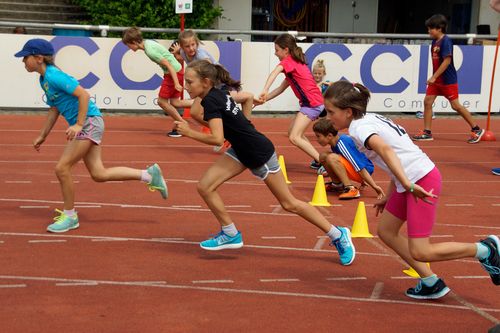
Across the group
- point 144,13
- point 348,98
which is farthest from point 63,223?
point 144,13

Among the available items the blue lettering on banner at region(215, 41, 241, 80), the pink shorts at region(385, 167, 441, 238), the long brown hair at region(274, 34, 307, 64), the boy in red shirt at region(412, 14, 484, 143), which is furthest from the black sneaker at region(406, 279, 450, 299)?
the blue lettering on banner at region(215, 41, 241, 80)

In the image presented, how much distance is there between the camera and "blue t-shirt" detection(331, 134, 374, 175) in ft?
34.5

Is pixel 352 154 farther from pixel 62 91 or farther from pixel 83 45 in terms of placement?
pixel 83 45

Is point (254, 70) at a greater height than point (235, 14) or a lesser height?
lesser

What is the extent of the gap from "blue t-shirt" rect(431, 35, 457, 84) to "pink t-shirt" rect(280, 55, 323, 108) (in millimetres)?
4525

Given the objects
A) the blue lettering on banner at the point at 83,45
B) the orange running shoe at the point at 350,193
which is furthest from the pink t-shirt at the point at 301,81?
the blue lettering on banner at the point at 83,45

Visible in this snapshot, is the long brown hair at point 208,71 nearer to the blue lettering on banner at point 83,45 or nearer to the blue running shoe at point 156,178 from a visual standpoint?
the blue running shoe at point 156,178

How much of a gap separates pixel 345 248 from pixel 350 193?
10.1 feet

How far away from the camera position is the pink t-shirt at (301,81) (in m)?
11.6

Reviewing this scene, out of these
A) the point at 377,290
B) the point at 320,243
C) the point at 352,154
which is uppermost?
the point at 352,154

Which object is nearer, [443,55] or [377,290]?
[377,290]

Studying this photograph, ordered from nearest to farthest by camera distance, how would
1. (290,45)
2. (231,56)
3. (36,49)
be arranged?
1. (36,49)
2. (290,45)
3. (231,56)

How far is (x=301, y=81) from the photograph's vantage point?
38.1 ft

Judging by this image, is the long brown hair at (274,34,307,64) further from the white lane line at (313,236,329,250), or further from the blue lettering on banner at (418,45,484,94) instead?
the blue lettering on banner at (418,45,484,94)
